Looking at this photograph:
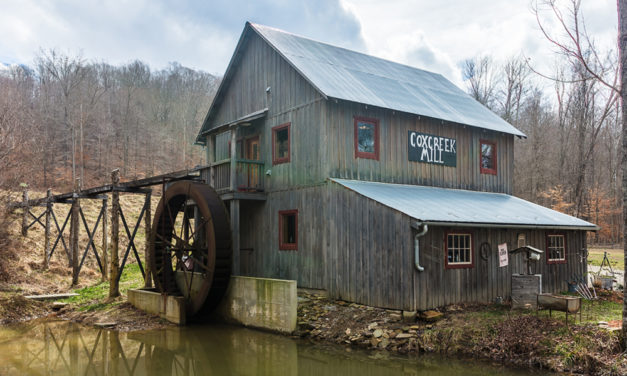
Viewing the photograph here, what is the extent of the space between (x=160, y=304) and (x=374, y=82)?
32.2ft

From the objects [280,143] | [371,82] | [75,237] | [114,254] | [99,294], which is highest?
[371,82]

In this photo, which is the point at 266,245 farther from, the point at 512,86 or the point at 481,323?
the point at 512,86

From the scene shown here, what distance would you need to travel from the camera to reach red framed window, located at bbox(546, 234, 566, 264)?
54.4 ft

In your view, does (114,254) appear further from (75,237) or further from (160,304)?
(75,237)

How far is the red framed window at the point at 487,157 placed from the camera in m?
19.1

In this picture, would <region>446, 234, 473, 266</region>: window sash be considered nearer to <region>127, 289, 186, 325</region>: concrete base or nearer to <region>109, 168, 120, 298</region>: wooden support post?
<region>127, 289, 186, 325</region>: concrete base

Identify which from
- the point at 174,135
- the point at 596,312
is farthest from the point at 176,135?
the point at 596,312

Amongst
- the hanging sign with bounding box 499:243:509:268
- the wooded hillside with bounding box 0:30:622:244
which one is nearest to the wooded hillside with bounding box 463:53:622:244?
the wooded hillside with bounding box 0:30:622:244

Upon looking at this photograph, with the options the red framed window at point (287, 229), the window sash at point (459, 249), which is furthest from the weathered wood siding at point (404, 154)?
the window sash at point (459, 249)

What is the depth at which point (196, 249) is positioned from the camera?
53.2 feet

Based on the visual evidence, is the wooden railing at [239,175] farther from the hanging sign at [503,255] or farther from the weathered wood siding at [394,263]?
the hanging sign at [503,255]

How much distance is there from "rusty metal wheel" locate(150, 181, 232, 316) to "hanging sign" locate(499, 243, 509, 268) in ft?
24.7

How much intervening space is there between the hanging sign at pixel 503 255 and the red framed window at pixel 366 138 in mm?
4347

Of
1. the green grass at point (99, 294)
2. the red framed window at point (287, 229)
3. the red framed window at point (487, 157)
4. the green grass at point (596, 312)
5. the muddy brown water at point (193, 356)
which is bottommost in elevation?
the muddy brown water at point (193, 356)
